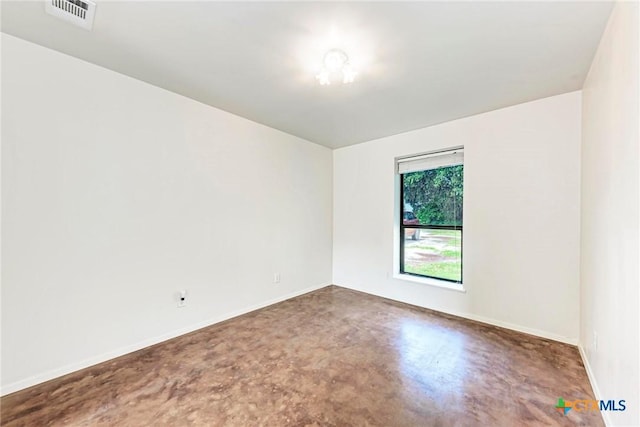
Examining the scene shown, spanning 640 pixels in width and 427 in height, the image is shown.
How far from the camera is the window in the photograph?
3.32m

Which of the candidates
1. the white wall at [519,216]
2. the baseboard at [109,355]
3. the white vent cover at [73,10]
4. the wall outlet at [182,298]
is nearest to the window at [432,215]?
the white wall at [519,216]

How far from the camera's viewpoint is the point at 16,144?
1.77 metres

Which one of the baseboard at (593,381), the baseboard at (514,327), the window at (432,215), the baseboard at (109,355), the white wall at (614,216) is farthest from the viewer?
the window at (432,215)

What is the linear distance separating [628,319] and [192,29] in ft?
9.76

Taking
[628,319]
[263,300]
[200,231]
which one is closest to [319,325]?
[263,300]

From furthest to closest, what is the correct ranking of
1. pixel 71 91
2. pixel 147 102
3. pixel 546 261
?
1. pixel 546 261
2. pixel 147 102
3. pixel 71 91

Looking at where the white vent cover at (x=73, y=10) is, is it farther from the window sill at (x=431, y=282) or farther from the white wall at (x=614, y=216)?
the window sill at (x=431, y=282)

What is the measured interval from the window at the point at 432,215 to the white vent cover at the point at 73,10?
350cm

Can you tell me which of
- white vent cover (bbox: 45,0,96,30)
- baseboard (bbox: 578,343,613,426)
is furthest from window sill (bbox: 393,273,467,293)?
white vent cover (bbox: 45,0,96,30)

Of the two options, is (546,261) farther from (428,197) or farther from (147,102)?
(147,102)

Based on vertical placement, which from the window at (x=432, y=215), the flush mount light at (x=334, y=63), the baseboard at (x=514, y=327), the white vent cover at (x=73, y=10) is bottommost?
the baseboard at (x=514, y=327)

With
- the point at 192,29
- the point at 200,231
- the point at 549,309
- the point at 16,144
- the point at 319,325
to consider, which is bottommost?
the point at 319,325

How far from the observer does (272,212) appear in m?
3.55

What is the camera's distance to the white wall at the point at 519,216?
8.03ft
